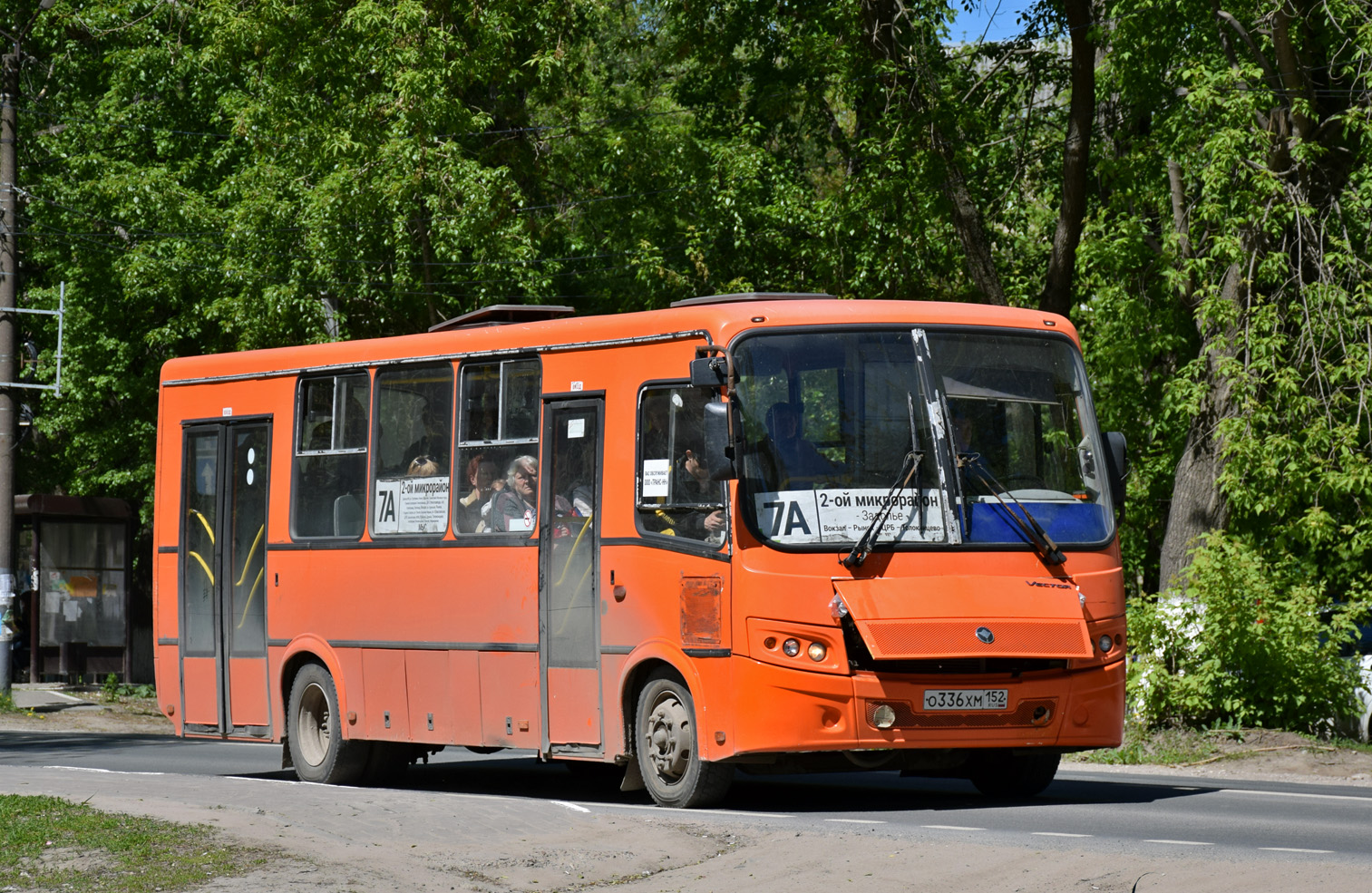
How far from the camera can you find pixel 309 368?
15.8m

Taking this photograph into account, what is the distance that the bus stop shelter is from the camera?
3138cm

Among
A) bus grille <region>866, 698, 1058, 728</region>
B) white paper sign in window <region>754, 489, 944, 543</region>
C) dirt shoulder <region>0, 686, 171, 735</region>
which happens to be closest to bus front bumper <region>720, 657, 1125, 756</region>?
bus grille <region>866, 698, 1058, 728</region>

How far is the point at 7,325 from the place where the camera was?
27.9 metres

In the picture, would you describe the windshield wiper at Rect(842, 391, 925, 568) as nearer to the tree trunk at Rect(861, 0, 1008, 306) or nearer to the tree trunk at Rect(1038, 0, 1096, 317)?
the tree trunk at Rect(1038, 0, 1096, 317)

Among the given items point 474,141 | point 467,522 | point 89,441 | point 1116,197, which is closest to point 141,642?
point 89,441

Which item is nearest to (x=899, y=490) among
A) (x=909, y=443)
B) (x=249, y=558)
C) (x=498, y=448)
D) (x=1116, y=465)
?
(x=909, y=443)

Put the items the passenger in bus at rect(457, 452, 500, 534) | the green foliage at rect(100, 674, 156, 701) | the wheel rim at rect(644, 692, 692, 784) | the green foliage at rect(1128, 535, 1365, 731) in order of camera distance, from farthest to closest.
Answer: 1. the green foliage at rect(100, 674, 156, 701)
2. the green foliage at rect(1128, 535, 1365, 731)
3. the passenger in bus at rect(457, 452, 500, 534)
4. the wheel rim at rect(644, 692, 692, 784)

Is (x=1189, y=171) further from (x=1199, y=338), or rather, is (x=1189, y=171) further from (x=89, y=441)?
(x=89, y=441)

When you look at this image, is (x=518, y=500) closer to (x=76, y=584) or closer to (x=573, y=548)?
(x=573, y=548)

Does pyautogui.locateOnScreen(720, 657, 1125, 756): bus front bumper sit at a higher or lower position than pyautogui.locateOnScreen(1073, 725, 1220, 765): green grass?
higher

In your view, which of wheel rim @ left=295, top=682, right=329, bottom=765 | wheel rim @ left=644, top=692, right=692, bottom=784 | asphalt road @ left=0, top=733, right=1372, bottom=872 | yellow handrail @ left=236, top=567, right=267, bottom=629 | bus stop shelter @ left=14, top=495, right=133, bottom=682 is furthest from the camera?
bus stop shelter @ left=14, top=495, right=133, bottom=682

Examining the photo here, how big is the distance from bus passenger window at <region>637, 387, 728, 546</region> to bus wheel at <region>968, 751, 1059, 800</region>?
8.46 ft

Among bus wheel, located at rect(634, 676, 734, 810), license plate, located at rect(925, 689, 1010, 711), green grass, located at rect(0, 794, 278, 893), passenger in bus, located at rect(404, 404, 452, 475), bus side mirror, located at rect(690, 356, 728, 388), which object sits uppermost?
bus side mirror, located at rect(690, 356, 728, 388)

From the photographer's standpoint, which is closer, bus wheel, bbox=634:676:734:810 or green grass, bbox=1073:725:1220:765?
bus wheel, bbox=634:676:734:810
